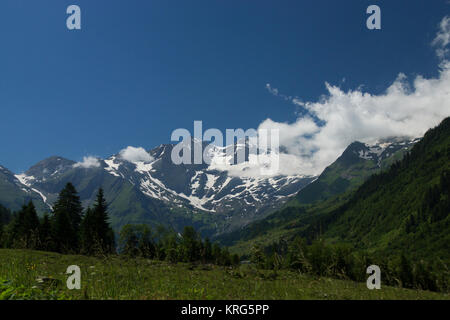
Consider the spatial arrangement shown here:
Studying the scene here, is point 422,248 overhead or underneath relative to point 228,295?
underneath

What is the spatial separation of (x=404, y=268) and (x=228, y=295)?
96.5m

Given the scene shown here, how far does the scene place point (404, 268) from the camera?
86.2 m

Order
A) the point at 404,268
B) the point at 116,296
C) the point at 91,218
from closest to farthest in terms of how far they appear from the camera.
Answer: the point at 116,296 < the point at 91,218 < the point at 404,268
